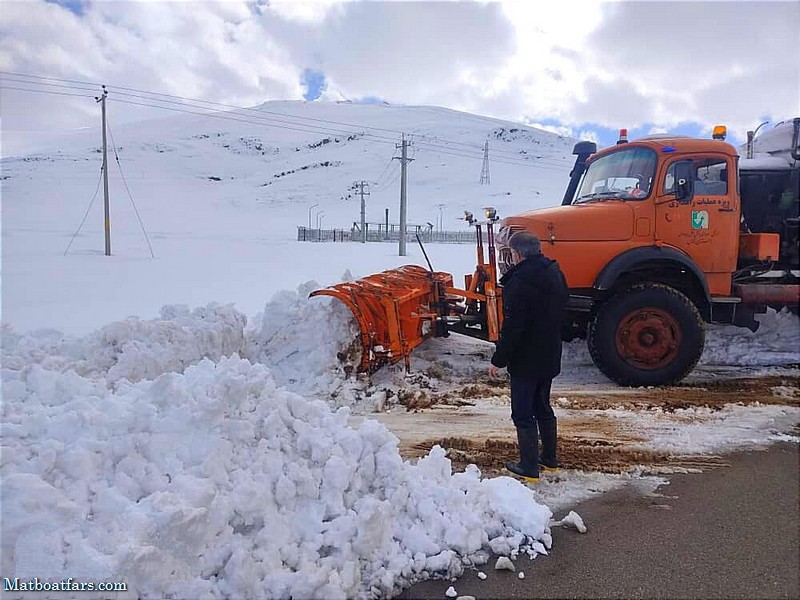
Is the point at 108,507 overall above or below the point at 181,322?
below

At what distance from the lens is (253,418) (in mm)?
3311

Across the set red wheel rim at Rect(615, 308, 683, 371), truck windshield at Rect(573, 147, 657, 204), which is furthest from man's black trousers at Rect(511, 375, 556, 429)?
truck windshield at Rect(573, 147, 657, 204)

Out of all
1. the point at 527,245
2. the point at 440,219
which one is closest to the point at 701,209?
the point at 527,245

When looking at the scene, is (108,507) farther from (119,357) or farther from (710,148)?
(710,148)

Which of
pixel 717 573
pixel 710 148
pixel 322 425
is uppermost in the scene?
pixel 710 148

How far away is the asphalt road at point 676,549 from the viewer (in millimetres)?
2865

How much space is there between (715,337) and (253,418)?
711 centimetres

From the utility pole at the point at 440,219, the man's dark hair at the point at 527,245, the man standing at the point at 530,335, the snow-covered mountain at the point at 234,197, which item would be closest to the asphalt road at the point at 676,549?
the man standing at the point at 530,335

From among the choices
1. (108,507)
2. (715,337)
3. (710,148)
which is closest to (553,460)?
(108,507)

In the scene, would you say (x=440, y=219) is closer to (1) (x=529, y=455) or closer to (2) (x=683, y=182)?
(2) (x=683, y=182)

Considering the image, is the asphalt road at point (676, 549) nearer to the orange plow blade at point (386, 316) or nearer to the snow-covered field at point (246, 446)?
the snow-covered field at point (246, 446)

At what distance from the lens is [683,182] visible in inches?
246

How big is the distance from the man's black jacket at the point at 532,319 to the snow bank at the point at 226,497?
2.61 ft

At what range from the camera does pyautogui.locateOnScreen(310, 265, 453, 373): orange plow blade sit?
19.1ft
